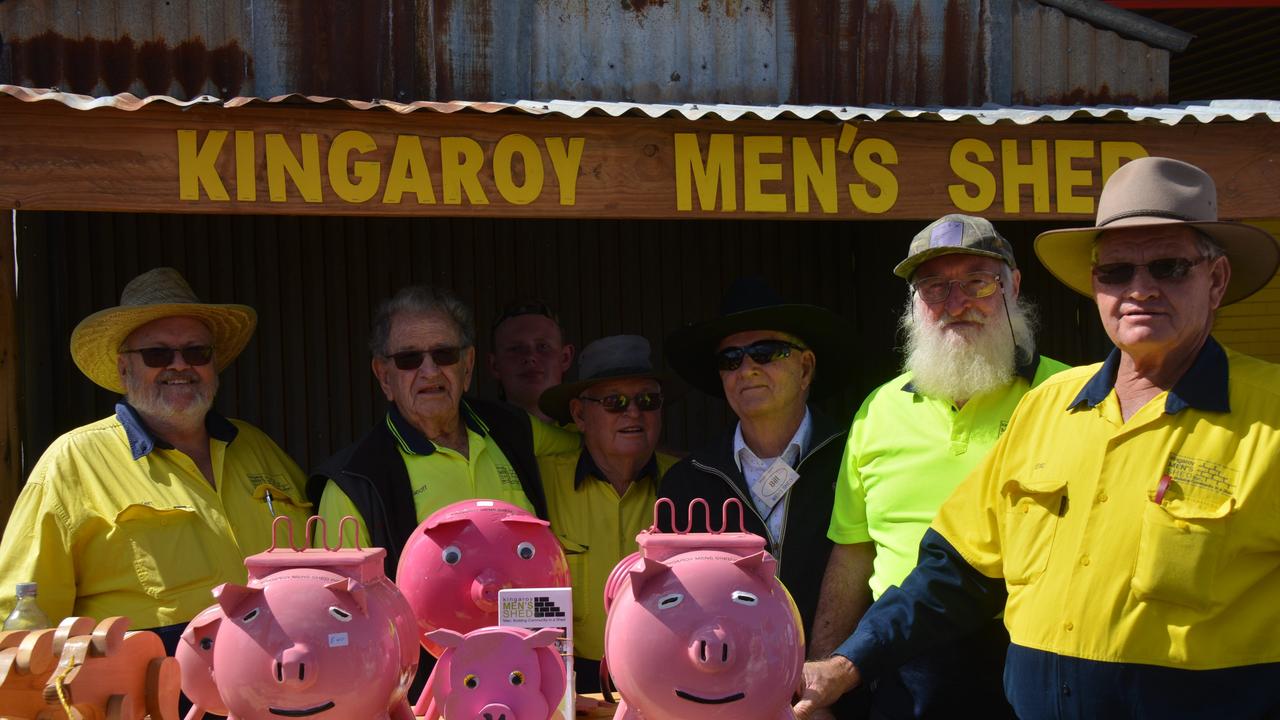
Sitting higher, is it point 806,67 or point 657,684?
point 806,67

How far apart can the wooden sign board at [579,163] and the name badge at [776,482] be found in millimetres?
1061

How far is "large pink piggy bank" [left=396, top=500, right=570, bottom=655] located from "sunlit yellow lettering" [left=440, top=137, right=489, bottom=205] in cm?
161

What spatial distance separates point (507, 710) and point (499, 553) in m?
0.42

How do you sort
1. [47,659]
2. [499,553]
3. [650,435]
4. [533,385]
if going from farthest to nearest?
[533,385], [650,435], [499,553], [47,659]

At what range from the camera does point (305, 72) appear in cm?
573

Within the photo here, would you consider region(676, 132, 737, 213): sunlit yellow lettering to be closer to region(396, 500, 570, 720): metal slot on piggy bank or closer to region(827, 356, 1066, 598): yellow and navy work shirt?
region(827, 356, 1066, 598): yellow and navy work shirt

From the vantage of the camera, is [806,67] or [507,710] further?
[806,67]

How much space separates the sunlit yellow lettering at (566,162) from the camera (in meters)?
4.44

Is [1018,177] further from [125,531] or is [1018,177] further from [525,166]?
[125,531]

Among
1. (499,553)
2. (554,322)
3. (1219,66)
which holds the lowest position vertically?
(499,553)

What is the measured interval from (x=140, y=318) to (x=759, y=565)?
2451 mm

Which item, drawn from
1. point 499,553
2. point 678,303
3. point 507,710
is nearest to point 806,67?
point 678,303

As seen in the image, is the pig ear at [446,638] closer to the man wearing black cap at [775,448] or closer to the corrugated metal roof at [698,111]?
the man wearing black cap at [775,448]

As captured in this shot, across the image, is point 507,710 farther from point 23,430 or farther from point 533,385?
point 23,430
